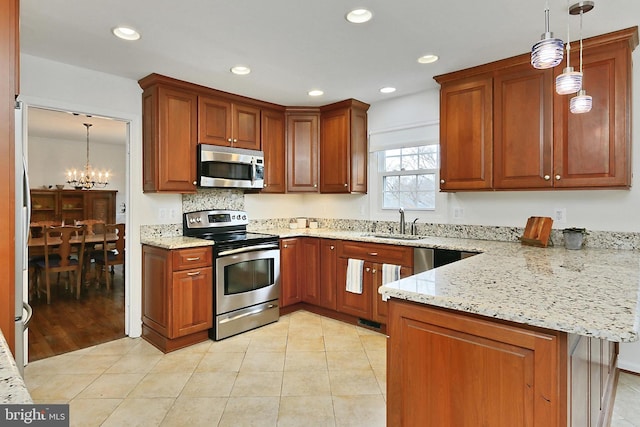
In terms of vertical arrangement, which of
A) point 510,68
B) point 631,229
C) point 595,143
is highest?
point 510,68

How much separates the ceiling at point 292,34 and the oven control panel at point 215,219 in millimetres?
1342

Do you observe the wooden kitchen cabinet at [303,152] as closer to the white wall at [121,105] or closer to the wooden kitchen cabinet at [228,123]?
the wooden kitchen cabinet at [228,123]

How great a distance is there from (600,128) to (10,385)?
126 inches

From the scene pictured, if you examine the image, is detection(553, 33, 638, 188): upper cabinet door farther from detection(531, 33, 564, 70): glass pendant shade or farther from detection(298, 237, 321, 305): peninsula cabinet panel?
detection(298, 237, 321, 305): peninsula cabinet panel

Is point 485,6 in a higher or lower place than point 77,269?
higher

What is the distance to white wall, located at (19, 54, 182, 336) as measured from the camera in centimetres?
282

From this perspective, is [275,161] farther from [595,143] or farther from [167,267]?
[595,143]

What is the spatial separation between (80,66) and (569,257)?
3.97 metres

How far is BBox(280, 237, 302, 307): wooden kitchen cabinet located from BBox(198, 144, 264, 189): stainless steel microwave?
2.41 feet

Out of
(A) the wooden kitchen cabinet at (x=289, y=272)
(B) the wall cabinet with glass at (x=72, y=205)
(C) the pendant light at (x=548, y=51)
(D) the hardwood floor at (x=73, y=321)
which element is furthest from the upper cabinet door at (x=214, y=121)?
(B) the wall cabinet with glass at (x=72, y=205)

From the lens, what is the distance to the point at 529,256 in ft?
7.41

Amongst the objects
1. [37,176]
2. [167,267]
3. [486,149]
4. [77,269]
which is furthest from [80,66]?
[37,176]

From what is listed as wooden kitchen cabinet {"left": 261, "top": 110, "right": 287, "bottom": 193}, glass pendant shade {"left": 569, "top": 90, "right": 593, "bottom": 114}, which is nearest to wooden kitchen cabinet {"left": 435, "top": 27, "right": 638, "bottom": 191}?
glass pendant shade {"left": 569, "top": 90, "right": 593, "bottom": 114}

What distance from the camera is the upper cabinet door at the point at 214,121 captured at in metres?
3.45
